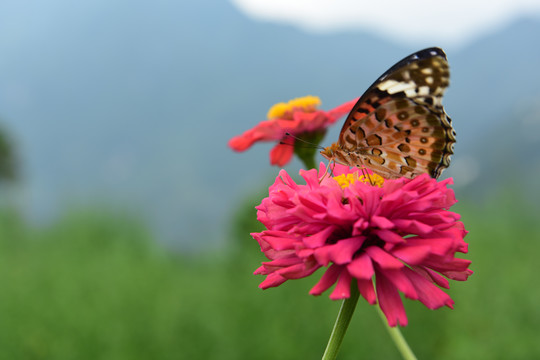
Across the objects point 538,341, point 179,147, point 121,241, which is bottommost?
point 538,341

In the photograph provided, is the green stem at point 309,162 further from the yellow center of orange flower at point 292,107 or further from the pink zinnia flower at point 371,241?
the pink zinnia flower at point 371,241

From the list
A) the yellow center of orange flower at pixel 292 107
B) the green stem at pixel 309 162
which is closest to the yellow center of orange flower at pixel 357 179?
the green stem at pixel 309 162

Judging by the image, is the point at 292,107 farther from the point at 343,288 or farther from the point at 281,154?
the point at 343,288

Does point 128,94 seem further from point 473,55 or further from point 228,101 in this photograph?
point 473,55

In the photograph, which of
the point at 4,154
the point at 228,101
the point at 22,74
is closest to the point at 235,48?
the point at 228,101

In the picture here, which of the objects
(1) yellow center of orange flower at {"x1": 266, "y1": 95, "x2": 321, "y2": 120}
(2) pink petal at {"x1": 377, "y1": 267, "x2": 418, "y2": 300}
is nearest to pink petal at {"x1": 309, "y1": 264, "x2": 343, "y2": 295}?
(2) pink petal at {"x1": 377, "y1": 267, "x2": 418, "y2": 300}

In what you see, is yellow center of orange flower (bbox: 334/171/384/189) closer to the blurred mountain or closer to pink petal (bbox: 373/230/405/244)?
pink petal (bbox: 373/230/405/244)

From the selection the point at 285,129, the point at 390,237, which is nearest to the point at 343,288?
the point at 390,237
